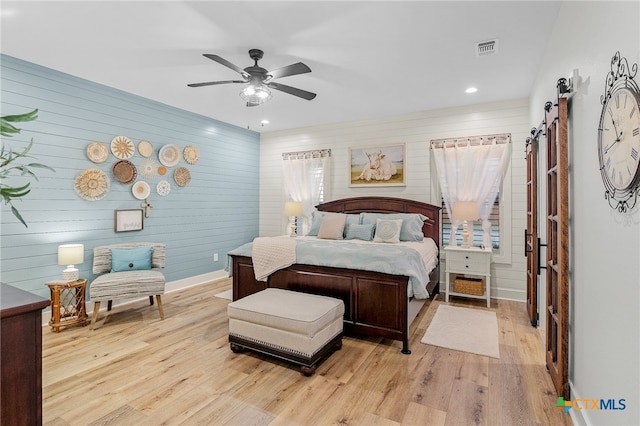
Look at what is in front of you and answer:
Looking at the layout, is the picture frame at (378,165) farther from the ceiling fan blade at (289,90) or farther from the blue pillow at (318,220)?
the ceiling fan blade at (289,90)

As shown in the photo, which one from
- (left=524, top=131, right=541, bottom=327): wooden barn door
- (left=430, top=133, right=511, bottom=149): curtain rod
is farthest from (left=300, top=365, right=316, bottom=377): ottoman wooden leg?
(left=430, top=133, right=511, bottom=149): curtain rod

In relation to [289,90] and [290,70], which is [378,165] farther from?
[290,70]

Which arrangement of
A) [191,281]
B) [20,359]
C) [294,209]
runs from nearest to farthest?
[20,359]
[191,281]
[294,209]

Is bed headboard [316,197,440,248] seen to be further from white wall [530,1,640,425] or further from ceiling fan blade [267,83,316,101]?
white wall [530,1,640,425]

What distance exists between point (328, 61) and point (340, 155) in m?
2.49

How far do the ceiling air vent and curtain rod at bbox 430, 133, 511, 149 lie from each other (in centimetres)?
167

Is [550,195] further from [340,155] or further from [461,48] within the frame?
[340,155]

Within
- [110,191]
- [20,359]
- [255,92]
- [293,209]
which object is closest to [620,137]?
[20,359]

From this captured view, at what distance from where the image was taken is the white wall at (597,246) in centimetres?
134

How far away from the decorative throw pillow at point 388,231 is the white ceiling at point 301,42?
176 centimetres

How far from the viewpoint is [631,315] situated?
132 centimetres

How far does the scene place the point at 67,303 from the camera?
3652 mm

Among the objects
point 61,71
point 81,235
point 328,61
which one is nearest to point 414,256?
point 328,61

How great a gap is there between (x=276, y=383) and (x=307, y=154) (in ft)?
14.2
